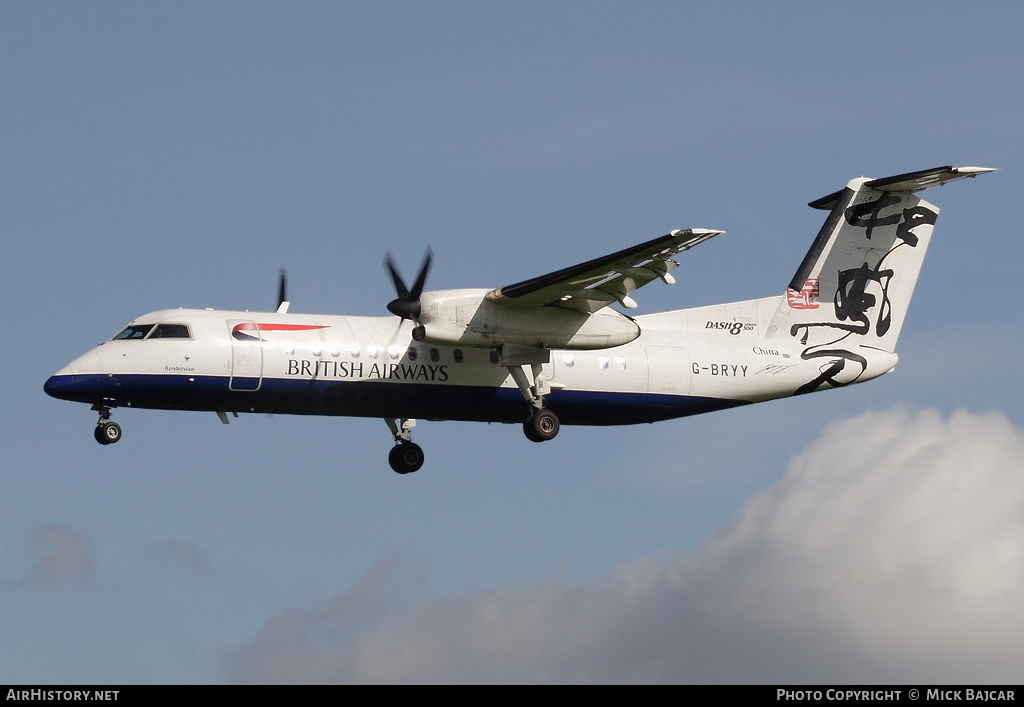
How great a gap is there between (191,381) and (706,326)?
9471mm

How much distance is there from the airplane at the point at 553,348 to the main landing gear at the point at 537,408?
0.03 metres

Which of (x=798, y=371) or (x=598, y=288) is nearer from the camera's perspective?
(x=598, y=288)

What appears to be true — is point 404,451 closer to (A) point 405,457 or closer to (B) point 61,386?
(A) point 405,457

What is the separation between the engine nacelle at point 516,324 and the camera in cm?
2269

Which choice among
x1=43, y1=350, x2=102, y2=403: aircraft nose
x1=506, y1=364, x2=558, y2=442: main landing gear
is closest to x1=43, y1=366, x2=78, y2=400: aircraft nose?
x1=43, y1=350, x2=102, y2=403: aircraft nose

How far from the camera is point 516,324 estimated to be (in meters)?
23.1

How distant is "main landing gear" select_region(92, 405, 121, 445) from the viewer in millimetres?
22219

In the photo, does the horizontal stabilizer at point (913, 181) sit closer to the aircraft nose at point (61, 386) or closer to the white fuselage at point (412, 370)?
the white fuselage at point (412, 370)

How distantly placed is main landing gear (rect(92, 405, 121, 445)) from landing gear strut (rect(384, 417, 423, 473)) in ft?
17.1

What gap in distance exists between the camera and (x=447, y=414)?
23.7m

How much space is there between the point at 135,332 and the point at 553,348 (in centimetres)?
689

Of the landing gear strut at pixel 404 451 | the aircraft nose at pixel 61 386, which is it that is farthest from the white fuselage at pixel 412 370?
the landing gear strut at pixel 404 451
